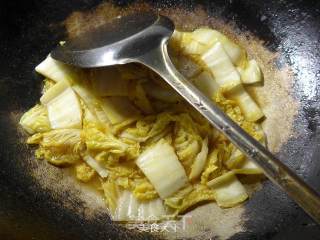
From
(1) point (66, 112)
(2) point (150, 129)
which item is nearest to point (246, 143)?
(2) point (150, 129)

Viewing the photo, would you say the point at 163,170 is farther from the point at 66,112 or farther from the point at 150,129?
the point at 66,112

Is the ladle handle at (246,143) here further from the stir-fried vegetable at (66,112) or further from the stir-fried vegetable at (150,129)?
the stir-fried vegetable at (66,112)

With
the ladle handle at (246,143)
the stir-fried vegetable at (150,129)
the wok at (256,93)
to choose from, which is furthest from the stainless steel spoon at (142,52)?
the wok at (256,93)

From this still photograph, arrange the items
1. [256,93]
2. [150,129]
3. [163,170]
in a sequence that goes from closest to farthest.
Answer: [163,170] → [150,129] → [256,93]

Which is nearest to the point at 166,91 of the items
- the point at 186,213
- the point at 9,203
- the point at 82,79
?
the point at 82,79

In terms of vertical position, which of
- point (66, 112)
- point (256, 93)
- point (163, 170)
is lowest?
point (163, 170)

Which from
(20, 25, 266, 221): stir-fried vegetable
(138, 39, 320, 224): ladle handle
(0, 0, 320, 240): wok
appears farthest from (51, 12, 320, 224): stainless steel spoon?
(0, 0, 320, 240): wok

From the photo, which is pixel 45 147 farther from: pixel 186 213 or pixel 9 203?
pixel 186 213

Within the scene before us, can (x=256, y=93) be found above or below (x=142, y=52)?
below

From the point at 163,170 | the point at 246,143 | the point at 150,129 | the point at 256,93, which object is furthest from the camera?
the point at 256,93
